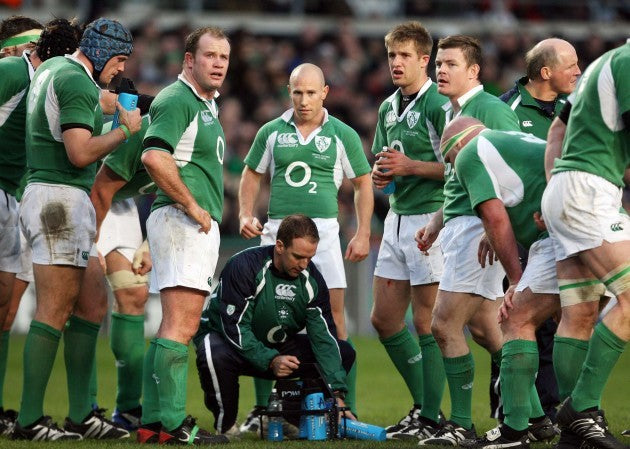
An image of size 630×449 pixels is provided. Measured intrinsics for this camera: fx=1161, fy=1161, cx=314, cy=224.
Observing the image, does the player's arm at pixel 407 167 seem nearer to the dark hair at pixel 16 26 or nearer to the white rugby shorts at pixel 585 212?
the white rugby shorts at pixel 585 212

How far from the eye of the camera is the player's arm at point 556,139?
A: 636cm

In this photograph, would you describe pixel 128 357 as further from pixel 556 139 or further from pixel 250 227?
pixel 556 139

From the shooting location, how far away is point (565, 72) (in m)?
7.98

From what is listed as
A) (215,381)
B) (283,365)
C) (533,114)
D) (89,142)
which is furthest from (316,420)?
(533,114)

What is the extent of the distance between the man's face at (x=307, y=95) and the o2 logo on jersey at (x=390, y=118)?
1.63 feet

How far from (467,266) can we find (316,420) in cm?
137

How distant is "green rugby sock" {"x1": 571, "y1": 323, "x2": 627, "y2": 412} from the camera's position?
597 centimetres

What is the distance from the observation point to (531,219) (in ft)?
22.0

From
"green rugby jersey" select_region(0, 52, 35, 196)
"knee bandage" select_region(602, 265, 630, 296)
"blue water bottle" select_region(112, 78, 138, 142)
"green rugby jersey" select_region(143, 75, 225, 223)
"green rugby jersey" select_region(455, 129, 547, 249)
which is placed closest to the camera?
"knee bandage" select_region(602, 265, 630, 296)

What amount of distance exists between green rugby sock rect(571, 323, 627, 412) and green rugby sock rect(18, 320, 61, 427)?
3.35m

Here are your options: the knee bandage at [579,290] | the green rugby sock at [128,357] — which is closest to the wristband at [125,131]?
the green rugby sock at [128,357]

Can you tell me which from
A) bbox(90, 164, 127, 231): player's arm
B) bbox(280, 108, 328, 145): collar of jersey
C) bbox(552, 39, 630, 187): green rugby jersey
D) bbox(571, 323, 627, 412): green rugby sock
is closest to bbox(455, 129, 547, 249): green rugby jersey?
bbox(552, 39, 630, 187): green rugby jersey

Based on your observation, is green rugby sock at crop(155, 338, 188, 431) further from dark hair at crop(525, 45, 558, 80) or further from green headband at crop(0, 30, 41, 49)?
dark hair at crop(525, 45, 558, 80)

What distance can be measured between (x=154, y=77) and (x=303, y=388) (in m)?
12.3
